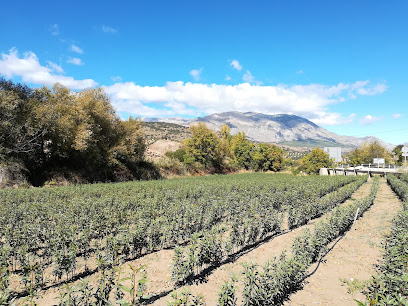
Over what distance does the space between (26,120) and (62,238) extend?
18727 mm

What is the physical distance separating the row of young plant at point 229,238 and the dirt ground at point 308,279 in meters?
0.36

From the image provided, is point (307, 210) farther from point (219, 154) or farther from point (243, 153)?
point (243, 153)

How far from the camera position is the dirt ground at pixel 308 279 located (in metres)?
5.12

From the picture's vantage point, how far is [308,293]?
5.33 m

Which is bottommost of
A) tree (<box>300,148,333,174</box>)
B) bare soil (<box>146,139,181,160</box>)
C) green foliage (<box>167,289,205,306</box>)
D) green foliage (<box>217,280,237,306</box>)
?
green foliage (<box>217,280,237,306</box>)

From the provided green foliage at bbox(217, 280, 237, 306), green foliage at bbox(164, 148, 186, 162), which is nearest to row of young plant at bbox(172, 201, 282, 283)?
green foliage at bbox(217, 280, 237, 306)

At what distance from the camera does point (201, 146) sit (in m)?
47.0

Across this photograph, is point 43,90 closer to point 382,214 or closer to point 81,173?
point 81,173

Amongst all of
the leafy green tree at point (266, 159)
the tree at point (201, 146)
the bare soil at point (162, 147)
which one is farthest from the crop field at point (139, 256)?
the bare soil at point (162, 147)

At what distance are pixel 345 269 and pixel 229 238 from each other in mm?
3442

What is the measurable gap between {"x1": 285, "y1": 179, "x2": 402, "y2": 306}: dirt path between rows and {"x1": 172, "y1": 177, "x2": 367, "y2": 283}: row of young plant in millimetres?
2101

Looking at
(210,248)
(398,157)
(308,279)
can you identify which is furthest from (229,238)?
(398,157)

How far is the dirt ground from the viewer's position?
16.8ft

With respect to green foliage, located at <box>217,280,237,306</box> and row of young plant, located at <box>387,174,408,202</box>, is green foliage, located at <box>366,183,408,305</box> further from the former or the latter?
row of young plant, located at <box>387,174,408,202</box>
